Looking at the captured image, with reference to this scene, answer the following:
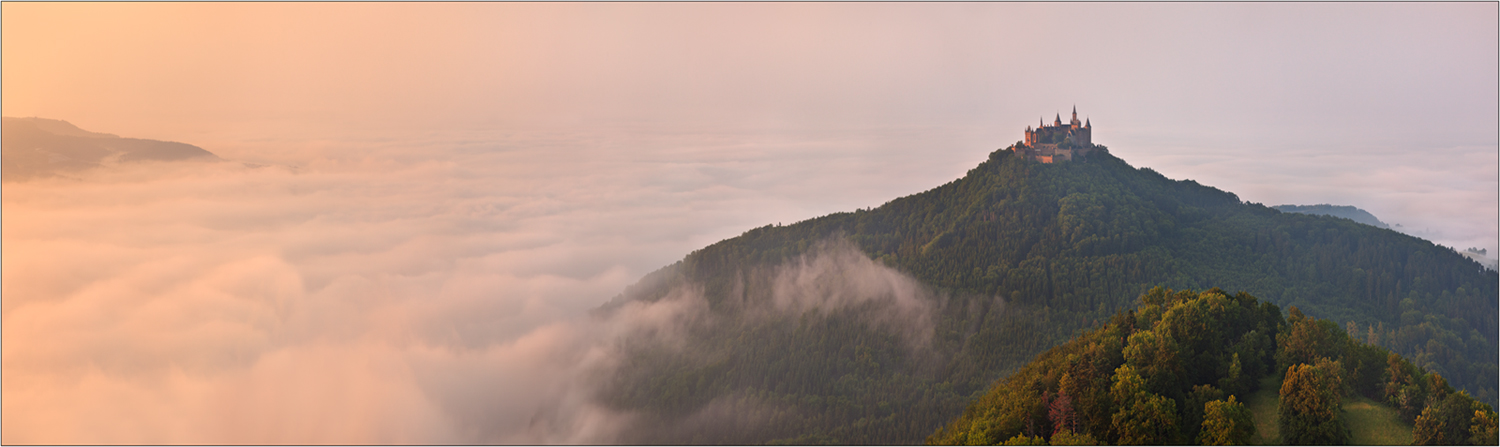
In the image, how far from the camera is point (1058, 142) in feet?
399

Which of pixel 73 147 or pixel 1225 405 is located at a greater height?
pixel 73 147

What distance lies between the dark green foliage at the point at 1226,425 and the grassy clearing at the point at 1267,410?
3.26ft

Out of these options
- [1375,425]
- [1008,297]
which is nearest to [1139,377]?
[1375,425]

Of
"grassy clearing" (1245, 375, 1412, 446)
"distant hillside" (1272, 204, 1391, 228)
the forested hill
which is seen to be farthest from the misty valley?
"distant hillside" (1272, 204, 1391, 228)

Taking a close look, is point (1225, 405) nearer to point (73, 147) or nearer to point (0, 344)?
point (0, 344)

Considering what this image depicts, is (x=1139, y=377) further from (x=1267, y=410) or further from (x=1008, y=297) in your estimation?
(x=1008, y=297)

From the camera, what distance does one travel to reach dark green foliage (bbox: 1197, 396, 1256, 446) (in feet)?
116

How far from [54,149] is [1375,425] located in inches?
6736

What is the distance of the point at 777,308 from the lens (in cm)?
12744

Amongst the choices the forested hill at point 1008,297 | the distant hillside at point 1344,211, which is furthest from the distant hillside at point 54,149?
the distant hillside at point 1344,211

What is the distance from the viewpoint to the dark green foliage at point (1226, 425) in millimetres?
35469

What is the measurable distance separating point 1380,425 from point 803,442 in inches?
2406

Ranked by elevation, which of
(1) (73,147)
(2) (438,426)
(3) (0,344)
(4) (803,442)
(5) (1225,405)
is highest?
(1) (73,147)

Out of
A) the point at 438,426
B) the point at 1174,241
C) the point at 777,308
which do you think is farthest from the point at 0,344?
the point at 1174,241
